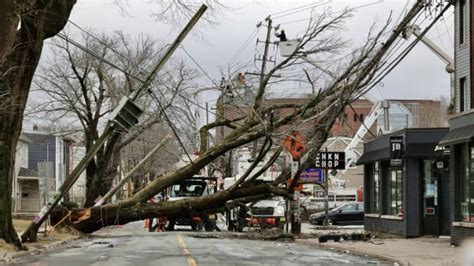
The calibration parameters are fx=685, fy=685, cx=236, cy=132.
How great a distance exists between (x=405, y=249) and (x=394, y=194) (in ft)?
24.4

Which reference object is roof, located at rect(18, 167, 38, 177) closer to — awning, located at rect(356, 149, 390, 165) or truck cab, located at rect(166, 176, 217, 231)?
truck cab, located at rect(166, 176, 217, 231)

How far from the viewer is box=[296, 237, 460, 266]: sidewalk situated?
55.9ft

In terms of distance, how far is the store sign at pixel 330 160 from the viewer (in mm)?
32688

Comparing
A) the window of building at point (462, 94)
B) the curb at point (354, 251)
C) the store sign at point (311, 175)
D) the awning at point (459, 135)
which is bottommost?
the curb at point (354, 251)

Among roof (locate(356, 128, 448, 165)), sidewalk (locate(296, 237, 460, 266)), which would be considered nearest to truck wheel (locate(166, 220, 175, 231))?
sidewalk (locate(296, 237, 460, 266))

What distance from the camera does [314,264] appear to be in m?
16.2

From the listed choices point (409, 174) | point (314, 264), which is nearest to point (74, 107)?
point (409, 174)

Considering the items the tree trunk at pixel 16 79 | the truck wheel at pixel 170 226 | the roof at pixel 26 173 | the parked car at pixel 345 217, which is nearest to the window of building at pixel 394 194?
the truck wheel at pixel 170 226

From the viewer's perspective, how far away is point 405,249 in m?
20.5

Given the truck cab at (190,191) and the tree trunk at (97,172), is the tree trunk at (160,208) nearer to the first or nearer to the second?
the truck cab at (190,191)

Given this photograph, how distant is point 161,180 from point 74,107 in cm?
1382

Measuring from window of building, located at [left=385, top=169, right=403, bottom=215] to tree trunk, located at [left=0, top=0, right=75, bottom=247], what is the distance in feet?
47.2

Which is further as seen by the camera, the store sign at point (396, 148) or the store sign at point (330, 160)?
the store sign at point (330, 160)

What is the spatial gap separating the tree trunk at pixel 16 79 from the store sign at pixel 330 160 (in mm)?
15696
